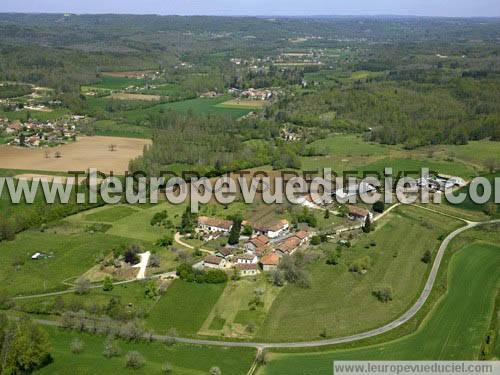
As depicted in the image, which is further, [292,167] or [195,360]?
[292,167]

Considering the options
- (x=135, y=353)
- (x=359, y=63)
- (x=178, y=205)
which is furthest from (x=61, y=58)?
(x=135, y=353)

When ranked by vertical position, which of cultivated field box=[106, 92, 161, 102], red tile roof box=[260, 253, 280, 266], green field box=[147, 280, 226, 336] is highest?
cultivated field box=[106, 92, 161, 102]

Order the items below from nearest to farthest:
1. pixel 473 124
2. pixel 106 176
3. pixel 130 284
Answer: pixel 130 284
pixel 106 176
pixel 473 124

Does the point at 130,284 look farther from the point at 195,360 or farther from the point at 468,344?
the point at 468,344

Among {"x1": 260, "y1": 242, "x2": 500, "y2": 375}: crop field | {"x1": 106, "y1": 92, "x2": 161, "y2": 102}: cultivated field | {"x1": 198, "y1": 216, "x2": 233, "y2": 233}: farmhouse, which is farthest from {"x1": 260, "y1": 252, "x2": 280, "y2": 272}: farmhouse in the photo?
{"x1": 106, "y1": 92, "x2": 161, "y2": 102}: cultivated field

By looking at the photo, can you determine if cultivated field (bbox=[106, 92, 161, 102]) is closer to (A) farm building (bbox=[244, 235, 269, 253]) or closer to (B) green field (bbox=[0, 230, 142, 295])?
(B) green field (bbox=[0, 230, 142, 295])

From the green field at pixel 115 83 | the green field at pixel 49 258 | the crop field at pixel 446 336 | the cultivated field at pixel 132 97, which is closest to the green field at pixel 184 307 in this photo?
the crop field at pixel 446 336
